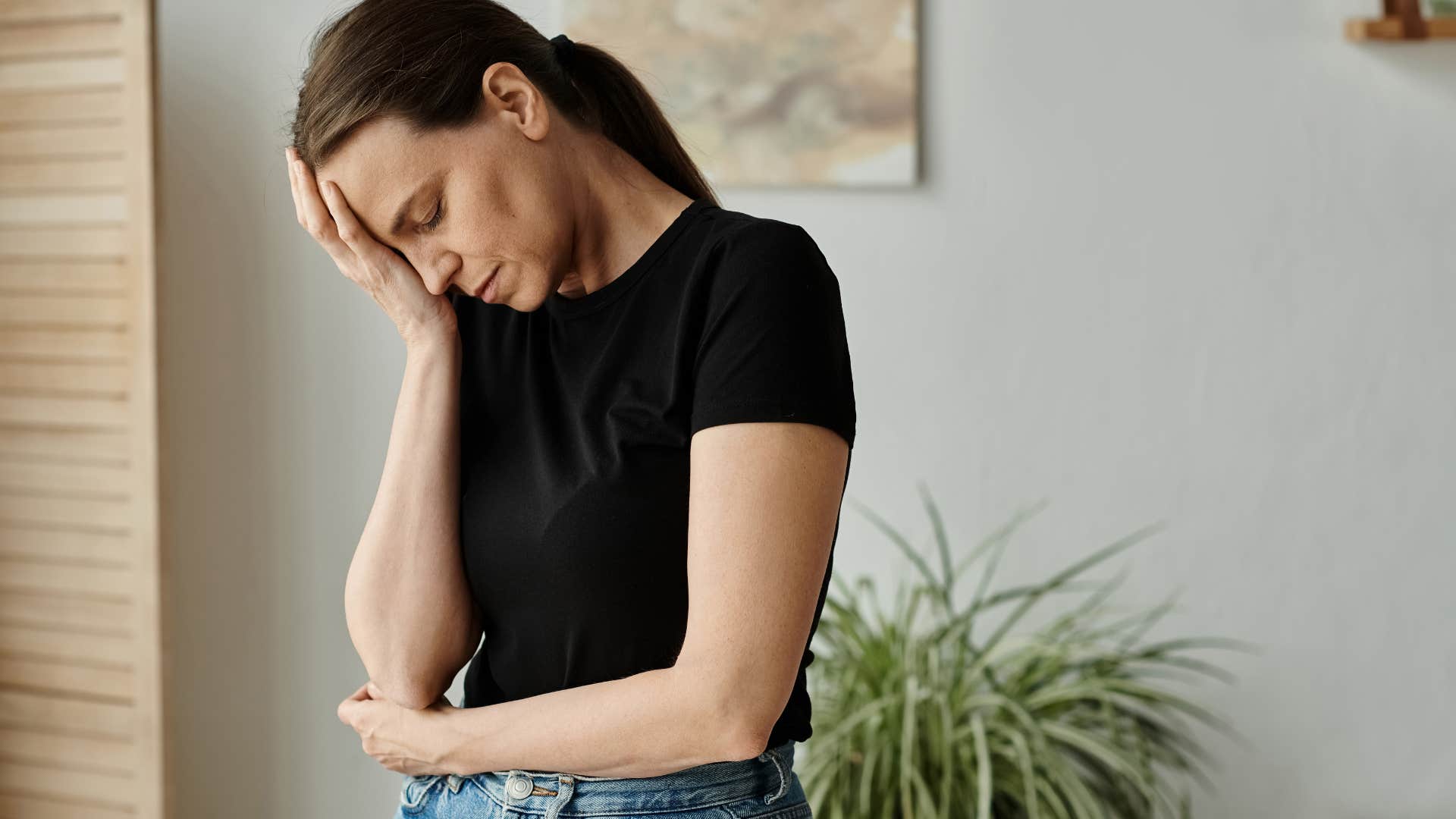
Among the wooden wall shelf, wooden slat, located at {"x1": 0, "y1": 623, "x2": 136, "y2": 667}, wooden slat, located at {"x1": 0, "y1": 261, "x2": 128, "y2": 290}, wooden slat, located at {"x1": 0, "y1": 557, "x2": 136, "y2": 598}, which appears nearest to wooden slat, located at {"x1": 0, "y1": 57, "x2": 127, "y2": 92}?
wooden slat, located at {"x1": 0, "y1": 261, "x2": 128, "y2": 290}

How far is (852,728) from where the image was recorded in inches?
84.9

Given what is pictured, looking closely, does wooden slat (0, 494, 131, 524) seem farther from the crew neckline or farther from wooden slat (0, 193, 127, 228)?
the crew neckline

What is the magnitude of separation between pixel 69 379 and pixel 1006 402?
1.90 meters

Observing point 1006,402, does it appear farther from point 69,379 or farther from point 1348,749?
point 69,379

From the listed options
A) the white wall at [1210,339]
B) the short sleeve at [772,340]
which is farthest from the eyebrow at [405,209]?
the white wall at [1210,339]

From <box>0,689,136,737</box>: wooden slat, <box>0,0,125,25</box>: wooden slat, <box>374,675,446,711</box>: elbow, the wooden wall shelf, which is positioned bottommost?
<box>0,689,136,737</box>: wooden slat

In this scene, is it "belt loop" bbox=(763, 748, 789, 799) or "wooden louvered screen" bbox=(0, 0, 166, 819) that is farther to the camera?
"wooden louvered screen" bbox=(0, 0, 166, 819)

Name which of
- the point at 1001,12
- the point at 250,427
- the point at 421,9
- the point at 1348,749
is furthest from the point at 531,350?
the point at 1348,749

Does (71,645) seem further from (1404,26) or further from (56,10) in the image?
(1404,26)

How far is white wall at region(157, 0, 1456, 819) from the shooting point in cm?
238

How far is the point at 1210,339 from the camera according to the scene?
243 centimetres

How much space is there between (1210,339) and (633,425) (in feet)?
5.69

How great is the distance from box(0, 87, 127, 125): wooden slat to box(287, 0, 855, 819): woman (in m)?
1.49

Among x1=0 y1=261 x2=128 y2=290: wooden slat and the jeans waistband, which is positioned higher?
x1=0 y1=261 x2=128 y2=290: wooden slat
